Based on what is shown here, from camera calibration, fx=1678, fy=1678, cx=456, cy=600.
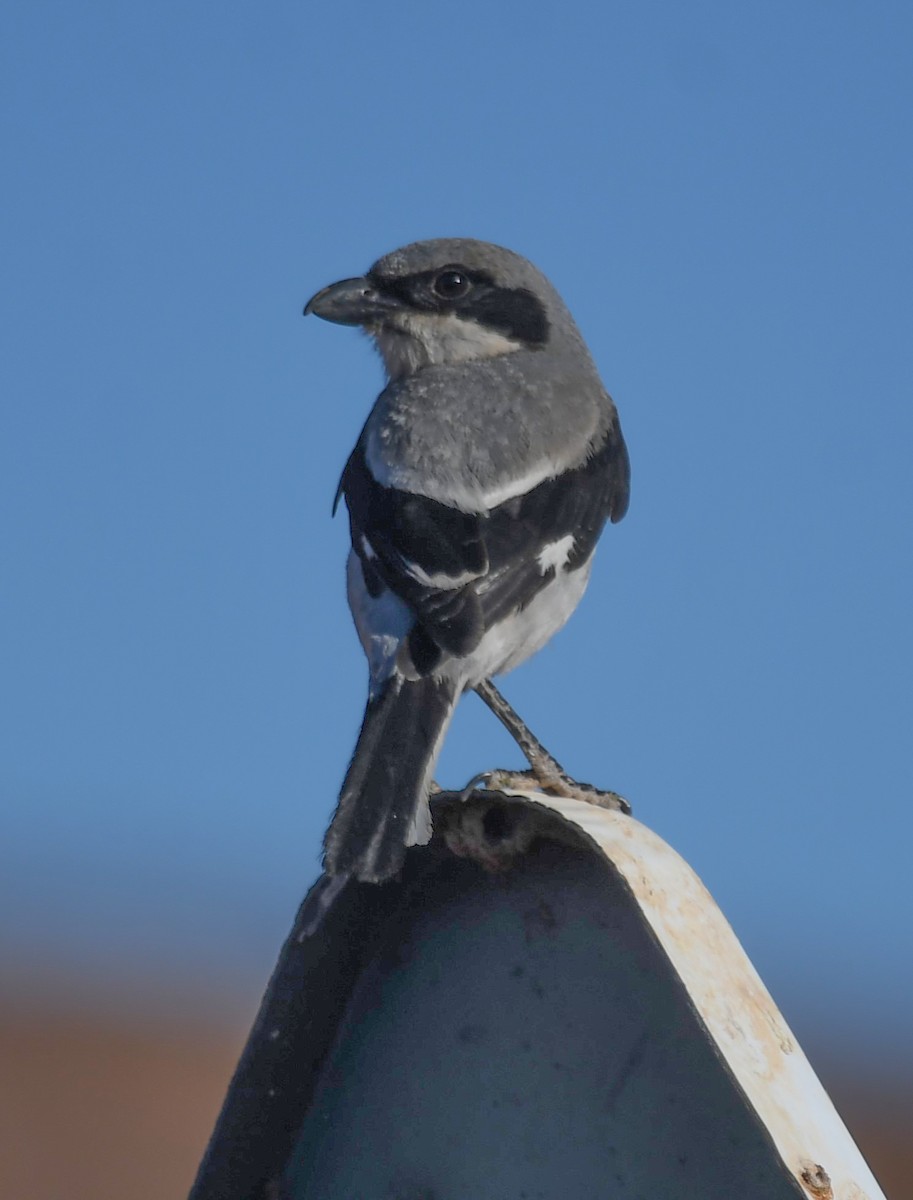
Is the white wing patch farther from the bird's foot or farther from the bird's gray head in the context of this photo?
the bird's gray head

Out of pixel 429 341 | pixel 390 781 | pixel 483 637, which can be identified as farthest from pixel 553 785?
pixel 429 341

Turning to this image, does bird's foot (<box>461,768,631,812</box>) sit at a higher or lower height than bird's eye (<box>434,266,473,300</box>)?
lower

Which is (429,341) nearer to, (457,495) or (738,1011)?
(457,495)

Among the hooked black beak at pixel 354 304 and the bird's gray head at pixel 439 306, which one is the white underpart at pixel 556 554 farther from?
the hooked black beak at pixel 354 304

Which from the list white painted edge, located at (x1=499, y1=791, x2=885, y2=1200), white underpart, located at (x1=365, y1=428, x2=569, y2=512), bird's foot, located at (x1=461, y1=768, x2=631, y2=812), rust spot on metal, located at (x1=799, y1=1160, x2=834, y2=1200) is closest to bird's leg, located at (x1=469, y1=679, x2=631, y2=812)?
bird's foot, located at (x1=461, y1=768, x2=631, y2=812)

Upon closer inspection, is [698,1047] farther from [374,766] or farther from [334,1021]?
[374,766]

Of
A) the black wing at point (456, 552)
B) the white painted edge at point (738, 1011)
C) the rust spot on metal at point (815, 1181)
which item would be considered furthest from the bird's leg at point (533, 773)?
the rust spot on metal at point (815, 1181)
